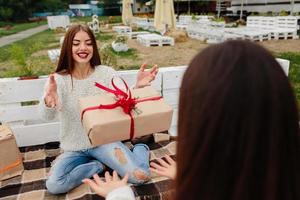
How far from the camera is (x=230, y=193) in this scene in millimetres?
913

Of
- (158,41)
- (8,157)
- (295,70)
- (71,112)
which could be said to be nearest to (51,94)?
(71,112)

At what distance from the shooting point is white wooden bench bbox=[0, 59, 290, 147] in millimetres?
3070

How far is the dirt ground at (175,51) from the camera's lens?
29.3ft

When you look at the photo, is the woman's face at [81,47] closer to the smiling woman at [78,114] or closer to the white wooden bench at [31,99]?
the smiling woman at [78,114]

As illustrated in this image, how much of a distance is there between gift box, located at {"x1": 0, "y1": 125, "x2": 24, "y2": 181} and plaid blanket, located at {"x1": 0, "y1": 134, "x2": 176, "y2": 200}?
54mm

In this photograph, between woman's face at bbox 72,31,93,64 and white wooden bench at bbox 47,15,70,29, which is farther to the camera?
white wooden bench at bbox 47,15,70,29

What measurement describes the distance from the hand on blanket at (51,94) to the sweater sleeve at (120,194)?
4.02 ft

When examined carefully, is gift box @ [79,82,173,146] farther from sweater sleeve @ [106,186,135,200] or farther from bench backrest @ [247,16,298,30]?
bench backrest @ [247,16,298,30]

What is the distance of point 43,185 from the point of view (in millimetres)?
2635

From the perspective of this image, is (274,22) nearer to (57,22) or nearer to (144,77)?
(144,77)

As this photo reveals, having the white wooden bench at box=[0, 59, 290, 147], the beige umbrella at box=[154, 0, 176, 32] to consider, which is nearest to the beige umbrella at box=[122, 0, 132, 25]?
the beige umbrella at box=[154, 0, 176, 32]

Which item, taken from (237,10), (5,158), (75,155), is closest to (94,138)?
(75,155)

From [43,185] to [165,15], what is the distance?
11.0 meters

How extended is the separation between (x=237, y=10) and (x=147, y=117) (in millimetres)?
21964
